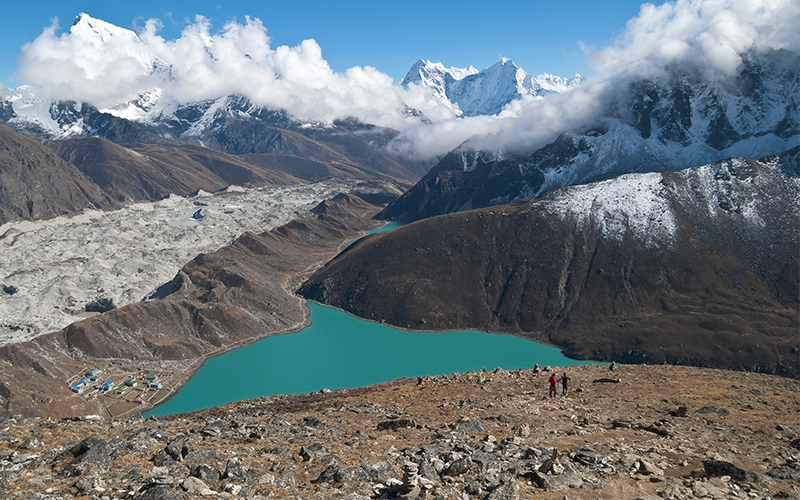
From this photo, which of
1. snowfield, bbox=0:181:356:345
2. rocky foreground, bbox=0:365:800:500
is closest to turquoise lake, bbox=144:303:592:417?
snowfield, bbox=0:181:356:345

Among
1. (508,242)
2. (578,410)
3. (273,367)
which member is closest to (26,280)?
(273,367)

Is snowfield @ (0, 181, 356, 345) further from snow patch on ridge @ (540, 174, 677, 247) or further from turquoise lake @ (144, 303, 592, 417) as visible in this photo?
snow patch on ridge @ (540, 174, 677, 247)

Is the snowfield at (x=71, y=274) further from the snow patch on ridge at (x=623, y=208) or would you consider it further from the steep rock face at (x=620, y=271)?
the snow patch on ridge at (x=623, y=208)

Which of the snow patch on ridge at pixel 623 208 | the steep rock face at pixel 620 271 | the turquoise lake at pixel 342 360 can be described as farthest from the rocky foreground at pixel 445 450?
the snow patch on ridge at pixel 623 208

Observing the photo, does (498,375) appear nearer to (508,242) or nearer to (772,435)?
(772,435)

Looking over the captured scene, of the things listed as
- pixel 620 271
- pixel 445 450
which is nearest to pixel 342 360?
pixel 620 271

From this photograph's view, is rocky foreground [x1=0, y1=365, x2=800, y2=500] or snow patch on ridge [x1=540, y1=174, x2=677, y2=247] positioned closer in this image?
rocky foreground [x1=0, y1=365, x2=800, y2=500]
